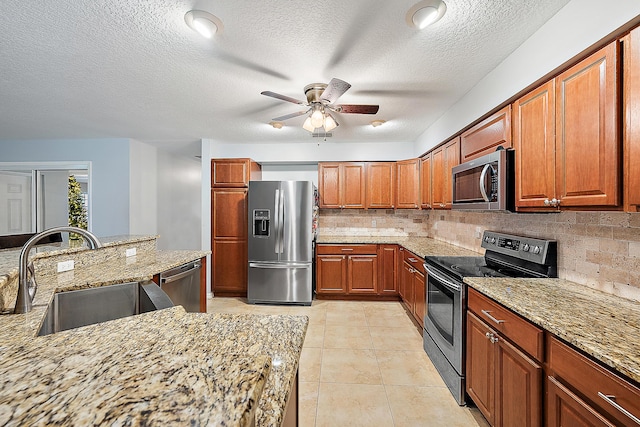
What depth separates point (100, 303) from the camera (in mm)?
1793

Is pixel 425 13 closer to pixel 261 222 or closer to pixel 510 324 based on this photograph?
pixel 510 324

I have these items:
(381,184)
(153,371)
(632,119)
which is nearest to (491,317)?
(632,119)

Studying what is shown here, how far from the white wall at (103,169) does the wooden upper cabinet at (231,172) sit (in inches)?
53.5

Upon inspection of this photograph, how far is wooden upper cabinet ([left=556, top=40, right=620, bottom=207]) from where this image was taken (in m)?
1.23

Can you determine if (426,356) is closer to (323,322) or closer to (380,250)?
(323,322)

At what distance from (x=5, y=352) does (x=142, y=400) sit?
505mm

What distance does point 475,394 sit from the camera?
5.77 feet

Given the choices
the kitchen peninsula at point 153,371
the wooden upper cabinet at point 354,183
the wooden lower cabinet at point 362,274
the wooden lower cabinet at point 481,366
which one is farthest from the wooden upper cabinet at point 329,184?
the kitchen peninsula at point 153,371

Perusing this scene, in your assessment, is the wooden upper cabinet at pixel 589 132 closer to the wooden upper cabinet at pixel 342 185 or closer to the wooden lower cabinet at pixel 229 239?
the wooden upper cabinet at pixel 342 185

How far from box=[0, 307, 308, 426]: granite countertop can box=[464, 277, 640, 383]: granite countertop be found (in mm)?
1025

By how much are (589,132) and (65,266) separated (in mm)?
3167

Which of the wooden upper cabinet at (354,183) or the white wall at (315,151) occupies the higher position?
the white wall at (315,151)

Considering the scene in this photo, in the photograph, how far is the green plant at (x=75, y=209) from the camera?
178 inches

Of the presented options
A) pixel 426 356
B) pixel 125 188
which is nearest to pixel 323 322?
pixel 426 356
